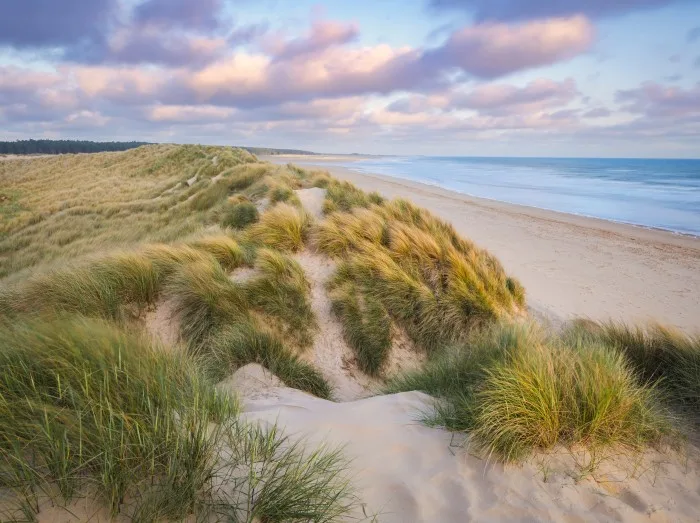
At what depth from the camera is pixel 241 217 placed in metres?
8.68

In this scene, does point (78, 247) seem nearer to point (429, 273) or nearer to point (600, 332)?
point (429, 273)

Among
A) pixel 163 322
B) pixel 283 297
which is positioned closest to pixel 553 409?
pixel 283 297

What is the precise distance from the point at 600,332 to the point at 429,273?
2.53m

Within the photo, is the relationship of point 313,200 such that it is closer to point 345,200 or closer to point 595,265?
point 345,200

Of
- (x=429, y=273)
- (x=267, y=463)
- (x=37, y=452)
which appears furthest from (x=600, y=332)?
(x=37, y=452)

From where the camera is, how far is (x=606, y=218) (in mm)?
19500

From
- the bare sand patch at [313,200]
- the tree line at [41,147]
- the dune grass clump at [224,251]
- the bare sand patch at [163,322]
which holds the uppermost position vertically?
the tree line at [41,147]

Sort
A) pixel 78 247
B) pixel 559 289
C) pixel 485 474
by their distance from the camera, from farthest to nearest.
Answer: pixel 78 247, pixel 559 289, pixel 485 474

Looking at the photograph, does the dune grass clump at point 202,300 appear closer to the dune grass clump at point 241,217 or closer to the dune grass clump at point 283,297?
the dune grass clump at point 283,297

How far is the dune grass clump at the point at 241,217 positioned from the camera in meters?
8.50

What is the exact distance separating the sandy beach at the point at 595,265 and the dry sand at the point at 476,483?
4.29m

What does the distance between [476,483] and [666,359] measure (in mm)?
2619

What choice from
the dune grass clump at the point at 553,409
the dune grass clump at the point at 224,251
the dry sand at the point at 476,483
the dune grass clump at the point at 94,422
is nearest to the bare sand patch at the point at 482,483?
the dry sand at the point at 476,483

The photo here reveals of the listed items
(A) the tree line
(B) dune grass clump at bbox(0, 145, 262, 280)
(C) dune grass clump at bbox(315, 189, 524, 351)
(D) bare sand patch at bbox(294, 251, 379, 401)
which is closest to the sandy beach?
(C) dune grass clump at bbox(315, 189, 524, 351)
